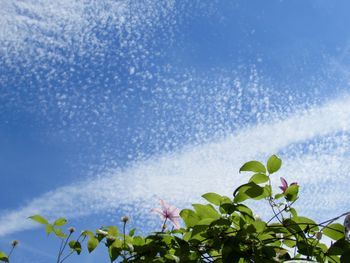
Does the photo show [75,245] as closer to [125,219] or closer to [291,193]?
[125,219]

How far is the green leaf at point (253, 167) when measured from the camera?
1.45 metres

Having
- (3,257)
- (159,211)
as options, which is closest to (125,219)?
(159,211)

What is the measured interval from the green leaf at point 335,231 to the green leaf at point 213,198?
320 millimetres

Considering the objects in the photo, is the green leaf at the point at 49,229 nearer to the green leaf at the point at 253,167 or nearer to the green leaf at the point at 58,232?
the green leaf at the point at 58,232

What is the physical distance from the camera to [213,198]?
58.1 inches

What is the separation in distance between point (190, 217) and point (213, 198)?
3.7 inches

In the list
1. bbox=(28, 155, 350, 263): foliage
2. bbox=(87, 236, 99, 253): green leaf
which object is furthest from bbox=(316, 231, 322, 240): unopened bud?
bbox=(87, 236, 99, 253): green leaf

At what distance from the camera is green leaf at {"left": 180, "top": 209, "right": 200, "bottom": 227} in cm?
150

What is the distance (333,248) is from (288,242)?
0.20 metres

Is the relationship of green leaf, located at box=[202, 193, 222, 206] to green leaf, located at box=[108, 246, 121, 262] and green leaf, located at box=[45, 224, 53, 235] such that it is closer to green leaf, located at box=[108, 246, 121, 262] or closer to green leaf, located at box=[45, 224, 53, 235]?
green leaf, located at box=[108, 246, 121, 262]

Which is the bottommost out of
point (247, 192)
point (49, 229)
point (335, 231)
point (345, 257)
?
point (345, 257)

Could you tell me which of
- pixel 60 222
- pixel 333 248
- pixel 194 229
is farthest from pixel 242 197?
pixel 60 222

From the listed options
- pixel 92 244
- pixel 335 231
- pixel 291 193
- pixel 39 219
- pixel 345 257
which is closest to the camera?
pixel 345 257

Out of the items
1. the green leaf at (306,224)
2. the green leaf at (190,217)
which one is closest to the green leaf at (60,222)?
the green leaf at (190,217)
